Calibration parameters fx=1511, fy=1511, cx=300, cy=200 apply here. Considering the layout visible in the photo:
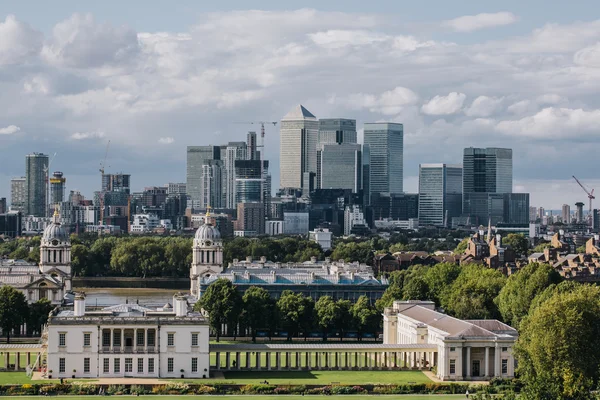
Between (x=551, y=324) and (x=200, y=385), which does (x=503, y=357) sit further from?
(x=200, y=385)

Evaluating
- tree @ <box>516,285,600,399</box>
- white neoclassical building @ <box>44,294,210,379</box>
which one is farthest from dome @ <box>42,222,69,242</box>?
tree @ <box>516,285,600,399</box>

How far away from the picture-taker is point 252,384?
86.2 metres

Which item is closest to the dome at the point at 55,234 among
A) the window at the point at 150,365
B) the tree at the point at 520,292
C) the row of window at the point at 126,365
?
the tree at the point at 520,292

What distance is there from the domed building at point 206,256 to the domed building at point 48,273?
14.0 metres

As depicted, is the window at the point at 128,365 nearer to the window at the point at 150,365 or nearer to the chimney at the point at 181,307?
the window at the point at 150,365

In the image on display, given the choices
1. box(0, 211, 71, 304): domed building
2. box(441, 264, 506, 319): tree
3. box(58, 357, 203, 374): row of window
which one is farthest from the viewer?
box(0, 211, 71, 304): domed building

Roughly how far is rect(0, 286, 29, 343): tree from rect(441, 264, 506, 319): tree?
34.6 meters

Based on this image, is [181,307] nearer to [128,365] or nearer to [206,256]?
[128,365]

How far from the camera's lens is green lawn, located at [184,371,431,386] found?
8956 cm

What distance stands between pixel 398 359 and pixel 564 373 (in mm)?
20651

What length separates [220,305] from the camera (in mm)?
119312

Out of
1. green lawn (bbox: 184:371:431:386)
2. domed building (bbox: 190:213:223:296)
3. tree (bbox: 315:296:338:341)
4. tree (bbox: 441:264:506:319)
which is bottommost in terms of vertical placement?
green lawn (bbox: 184:371:431:386)

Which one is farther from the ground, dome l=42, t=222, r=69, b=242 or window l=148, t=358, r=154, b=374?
dome l=42, t=222, r=69, b=242

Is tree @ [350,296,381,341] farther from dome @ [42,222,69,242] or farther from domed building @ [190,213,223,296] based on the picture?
dome @ [42,222,69,242]
